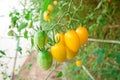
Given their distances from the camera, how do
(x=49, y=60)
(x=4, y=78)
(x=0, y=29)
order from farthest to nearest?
1. (x=0, y=29)
2. (x=4, y=78)
3. (x=49, y=60)

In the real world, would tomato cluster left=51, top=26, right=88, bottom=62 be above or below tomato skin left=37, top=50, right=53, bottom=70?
above

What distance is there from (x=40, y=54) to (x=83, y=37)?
10 centimetres

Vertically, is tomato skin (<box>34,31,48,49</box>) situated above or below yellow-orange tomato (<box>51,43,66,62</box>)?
above

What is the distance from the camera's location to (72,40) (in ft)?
2.01

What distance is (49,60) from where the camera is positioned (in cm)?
63

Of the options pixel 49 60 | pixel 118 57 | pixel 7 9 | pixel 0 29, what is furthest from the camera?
pixel 7 9

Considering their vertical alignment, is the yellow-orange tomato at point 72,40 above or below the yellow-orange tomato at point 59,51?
above

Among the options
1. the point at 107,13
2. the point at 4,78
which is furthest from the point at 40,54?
the point at 4,78

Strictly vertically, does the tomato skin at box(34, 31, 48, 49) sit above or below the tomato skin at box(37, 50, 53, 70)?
above

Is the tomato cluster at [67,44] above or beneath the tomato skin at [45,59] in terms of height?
above

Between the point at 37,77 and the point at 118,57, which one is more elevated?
the point at 118,57

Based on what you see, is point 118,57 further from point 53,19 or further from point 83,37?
point 53,19

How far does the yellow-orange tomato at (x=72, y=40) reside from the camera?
62 centimetres

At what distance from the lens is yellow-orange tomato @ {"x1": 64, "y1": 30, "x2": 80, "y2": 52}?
2.03 feet
